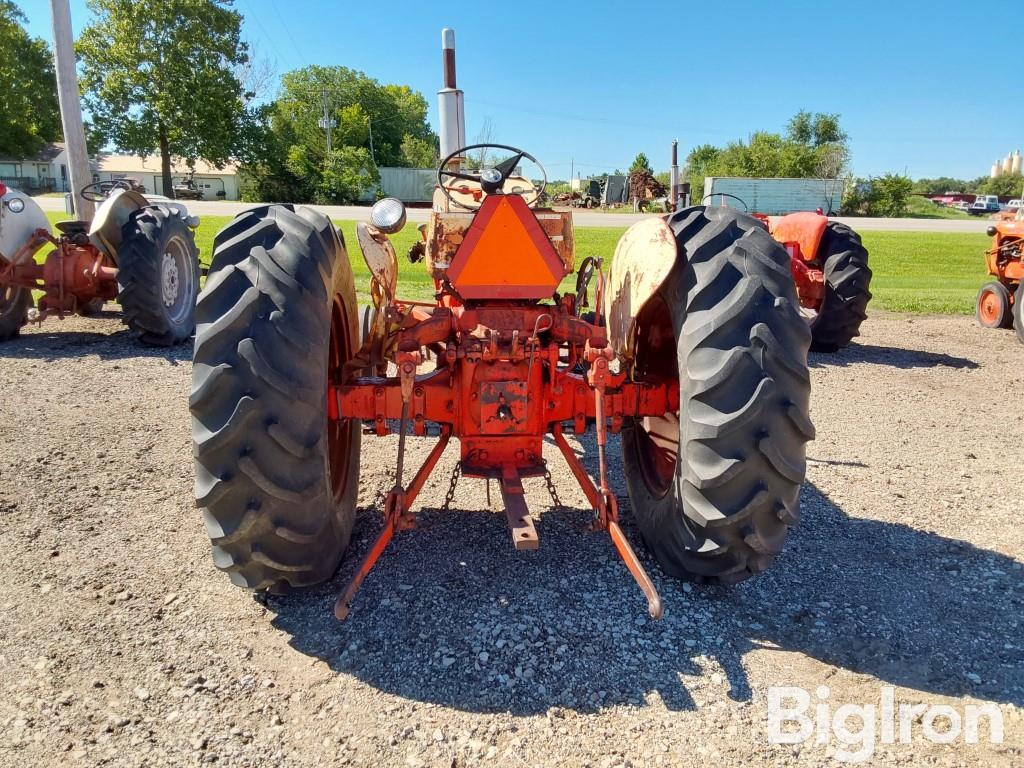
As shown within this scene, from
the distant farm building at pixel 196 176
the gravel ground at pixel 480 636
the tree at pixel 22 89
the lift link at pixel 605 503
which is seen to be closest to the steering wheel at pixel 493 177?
the lift link at pixel 605 503

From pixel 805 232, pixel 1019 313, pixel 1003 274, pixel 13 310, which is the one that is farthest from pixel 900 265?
pixel 13 310

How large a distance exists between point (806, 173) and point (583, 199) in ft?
67.2

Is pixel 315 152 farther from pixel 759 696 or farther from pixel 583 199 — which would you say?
pixel 759 696

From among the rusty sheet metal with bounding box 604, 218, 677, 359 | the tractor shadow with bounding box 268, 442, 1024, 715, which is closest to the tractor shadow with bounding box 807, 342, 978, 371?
the tractor shadow with bounding box 268, 442, 1024, 715

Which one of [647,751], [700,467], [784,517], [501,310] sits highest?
[501,310]

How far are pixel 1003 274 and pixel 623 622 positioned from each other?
9.91 meters

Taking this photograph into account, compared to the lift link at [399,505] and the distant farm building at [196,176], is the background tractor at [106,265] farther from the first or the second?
the distant farm building at [196,176]

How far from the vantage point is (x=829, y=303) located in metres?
8.29

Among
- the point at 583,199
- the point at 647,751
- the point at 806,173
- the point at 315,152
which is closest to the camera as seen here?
the point at 647,751

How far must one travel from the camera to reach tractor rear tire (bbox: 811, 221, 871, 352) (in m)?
8.27

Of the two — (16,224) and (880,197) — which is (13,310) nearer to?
(16,224)

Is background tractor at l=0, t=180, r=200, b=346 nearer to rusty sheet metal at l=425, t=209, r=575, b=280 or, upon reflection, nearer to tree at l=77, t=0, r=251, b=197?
rusty sheet metal at l=425, t=209, r=575, b=280

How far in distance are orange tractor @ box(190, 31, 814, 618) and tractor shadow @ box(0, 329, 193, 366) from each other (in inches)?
199

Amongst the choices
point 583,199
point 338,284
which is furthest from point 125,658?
point 583,199
